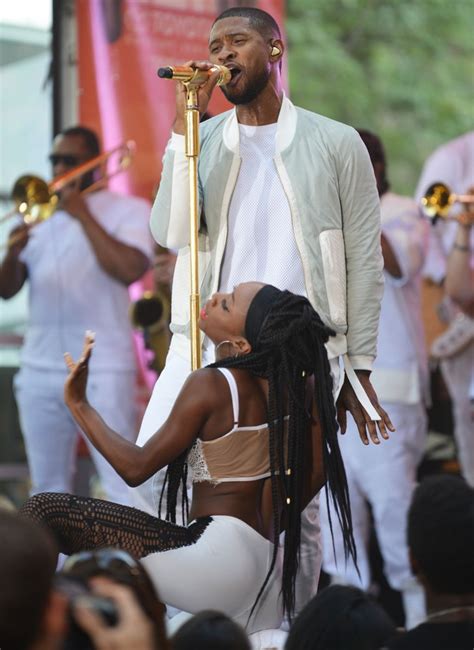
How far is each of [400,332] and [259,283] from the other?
2.63 meters

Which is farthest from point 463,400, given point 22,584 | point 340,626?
point 22,584

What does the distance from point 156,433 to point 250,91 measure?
1.21 metres

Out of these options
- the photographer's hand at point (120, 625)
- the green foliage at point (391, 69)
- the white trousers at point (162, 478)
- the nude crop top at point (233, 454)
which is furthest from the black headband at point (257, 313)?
the green foliage at point (391, 69)

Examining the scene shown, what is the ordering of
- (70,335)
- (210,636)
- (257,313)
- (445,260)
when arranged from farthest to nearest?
(445,260) < (70,335) < (257,313) < (210,636)

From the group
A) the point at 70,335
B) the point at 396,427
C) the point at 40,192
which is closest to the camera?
the point at 396,427

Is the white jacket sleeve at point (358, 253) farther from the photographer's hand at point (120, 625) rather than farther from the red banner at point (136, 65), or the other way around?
the red banner at point (136, 65)

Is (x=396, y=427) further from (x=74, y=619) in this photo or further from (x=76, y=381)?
(x=74, y=619)

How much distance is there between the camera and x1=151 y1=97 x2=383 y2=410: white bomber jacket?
4.65 metres

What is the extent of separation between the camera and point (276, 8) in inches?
313

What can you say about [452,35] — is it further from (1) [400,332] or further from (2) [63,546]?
(2) [63,546]

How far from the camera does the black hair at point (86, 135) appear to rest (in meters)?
7.42

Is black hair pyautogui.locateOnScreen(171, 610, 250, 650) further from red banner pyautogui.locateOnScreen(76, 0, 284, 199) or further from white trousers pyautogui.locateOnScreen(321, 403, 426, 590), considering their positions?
red banner pyautogui.locateOnScreen(76, 0, 284, 199)

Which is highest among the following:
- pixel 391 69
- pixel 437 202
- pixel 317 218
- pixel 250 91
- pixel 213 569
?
pixel 391 69

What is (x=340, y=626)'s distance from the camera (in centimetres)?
307
